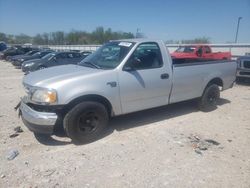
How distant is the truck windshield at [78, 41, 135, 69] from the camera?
194 inches

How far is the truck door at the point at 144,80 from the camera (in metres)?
4.82

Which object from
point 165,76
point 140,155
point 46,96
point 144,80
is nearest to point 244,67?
point 165,76

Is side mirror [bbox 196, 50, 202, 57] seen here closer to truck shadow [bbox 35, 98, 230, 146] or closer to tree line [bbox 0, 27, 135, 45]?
truck shadow [bbox 35, 98, 230, 146]

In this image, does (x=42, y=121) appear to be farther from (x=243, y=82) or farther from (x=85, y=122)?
(x=243, y=82)

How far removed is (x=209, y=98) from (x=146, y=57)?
2540 mm

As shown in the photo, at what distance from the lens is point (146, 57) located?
206 inches

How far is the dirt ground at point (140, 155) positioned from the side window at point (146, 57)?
4.60 feet

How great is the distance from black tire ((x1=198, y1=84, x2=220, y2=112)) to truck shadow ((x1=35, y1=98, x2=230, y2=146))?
0.31 m

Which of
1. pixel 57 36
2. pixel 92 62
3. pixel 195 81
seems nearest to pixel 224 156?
pixel 195 81

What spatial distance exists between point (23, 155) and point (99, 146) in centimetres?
132

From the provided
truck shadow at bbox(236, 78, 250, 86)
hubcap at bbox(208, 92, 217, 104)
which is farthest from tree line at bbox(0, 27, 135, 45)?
hubcap at bbox(208, 92, 217, 104)

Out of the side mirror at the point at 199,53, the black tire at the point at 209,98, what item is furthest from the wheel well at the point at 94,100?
the side mirror at the point at 199,53

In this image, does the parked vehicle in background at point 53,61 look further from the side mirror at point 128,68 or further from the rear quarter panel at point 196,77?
the side mirror at point 128,68

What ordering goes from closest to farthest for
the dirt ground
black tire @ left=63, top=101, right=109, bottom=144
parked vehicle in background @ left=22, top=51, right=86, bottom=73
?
the dirt ground < black tire @ left=63, top=101, right=109, bottom=144 < parked vehicle in background @ left=22, top=51, right=86, bottom=73
